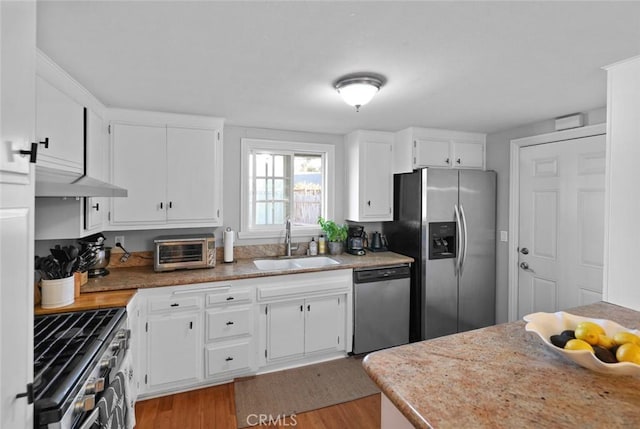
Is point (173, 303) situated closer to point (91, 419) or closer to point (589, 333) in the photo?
point (91, 419)

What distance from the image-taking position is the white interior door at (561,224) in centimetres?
261

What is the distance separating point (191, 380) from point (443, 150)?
313 centimetres

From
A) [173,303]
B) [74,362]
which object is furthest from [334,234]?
[74,362]

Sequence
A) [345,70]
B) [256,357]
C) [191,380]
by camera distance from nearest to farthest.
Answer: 1. [345,70]
2. [191,380]
3. [256,357]

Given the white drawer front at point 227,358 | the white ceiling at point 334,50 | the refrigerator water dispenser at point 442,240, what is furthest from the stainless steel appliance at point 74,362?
the refrigerator water dispenser at point 442,240

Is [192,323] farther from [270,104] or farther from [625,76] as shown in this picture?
[625,76]

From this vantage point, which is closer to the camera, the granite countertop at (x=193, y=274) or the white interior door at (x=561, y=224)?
the granite countertop at (x=193, y=274)

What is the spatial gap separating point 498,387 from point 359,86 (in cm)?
159

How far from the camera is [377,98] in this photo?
2.30 metres

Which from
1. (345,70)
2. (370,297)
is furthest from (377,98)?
(370,297)

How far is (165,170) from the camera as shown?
268cm

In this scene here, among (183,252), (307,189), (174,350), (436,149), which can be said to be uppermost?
(436,149)

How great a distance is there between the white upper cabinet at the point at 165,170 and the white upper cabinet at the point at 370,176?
54.4 inches

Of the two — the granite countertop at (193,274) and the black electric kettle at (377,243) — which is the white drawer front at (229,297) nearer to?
the granite countertop at (193,274)
